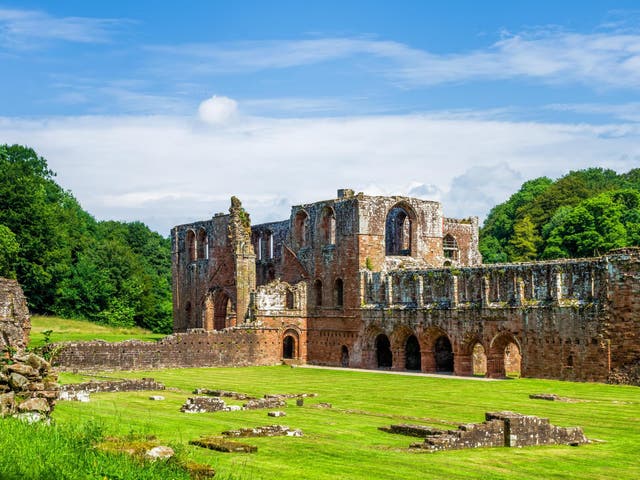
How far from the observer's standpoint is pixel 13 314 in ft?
112

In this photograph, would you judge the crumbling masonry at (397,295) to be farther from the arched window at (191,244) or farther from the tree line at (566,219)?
the tree line at (566,219)

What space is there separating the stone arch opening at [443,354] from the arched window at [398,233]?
9398 mm

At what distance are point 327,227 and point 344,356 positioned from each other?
703cm

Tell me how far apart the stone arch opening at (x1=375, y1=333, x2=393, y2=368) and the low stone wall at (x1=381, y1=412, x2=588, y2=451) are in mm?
29207

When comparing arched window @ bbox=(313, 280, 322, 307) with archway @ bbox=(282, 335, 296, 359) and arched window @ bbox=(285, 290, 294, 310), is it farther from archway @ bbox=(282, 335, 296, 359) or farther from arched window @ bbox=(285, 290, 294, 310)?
archway @ bbox=(282, 335, 296, 359)

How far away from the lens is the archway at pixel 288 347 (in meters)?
55.1

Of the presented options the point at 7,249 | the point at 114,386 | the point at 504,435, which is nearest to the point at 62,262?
the point at 7,249

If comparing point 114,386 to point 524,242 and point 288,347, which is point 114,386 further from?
point 524,242

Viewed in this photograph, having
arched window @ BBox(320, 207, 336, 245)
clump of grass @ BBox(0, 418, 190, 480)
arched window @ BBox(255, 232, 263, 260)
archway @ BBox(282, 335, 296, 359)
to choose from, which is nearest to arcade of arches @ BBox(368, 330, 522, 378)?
archway @ BBox(282, 335, 296, 359)

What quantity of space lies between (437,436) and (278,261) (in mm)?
38916

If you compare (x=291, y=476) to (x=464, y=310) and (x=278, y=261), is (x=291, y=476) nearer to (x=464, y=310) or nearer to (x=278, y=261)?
(x=464, y=310)

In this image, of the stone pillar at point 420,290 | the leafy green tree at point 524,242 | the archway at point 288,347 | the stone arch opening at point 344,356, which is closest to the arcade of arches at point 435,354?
the stone pillar at point 420,290

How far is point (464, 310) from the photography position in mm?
44938

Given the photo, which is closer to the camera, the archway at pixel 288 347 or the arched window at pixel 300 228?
the archway at pixel 288 347
